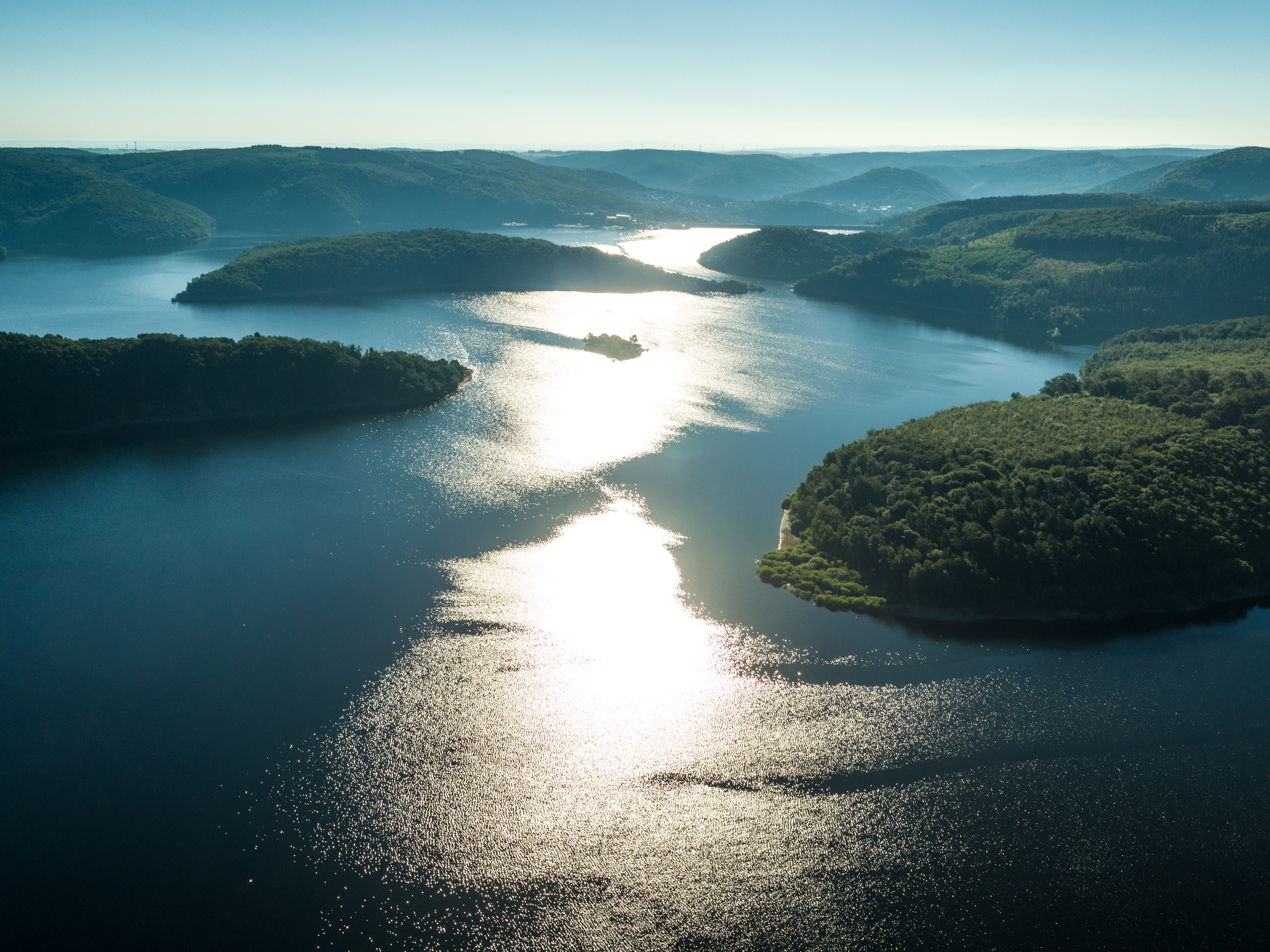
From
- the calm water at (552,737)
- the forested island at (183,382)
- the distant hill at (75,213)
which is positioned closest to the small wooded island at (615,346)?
the forested island at (183,382)

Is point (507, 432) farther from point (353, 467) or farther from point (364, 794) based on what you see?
point (364, 794)

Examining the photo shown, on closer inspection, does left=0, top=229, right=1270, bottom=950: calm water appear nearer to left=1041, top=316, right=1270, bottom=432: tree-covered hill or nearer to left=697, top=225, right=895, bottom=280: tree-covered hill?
left=1041, top=316, right=1270, bottom=432: tree-covered hill

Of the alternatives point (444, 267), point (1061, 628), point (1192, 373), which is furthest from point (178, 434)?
point (1192, 373)

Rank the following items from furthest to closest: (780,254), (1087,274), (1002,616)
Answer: (780,254) → (1087,274) → (1002,616)

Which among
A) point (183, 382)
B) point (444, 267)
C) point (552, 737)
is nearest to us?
point (552, 737)

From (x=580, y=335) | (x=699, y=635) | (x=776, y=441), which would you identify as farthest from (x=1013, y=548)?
(x=580, y=335)

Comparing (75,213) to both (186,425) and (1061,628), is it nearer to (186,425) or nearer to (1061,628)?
(186,425)
